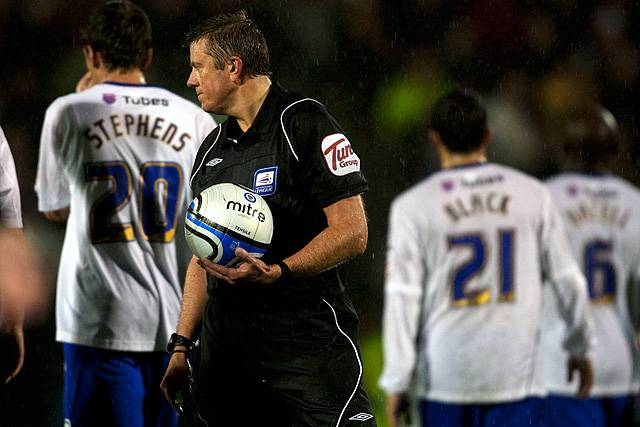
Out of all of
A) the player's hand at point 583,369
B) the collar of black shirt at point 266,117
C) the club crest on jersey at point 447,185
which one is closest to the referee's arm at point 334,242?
the collar of black shirt at point 266,117

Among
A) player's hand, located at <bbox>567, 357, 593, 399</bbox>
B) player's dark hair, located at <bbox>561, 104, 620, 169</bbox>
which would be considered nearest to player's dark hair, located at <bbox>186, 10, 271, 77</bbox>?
player's hand, located at <bbox>567, 357, 593, 399</bbox>

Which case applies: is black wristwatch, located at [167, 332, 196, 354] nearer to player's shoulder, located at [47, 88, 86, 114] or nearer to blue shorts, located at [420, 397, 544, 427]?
player's shoulder, located at [47, 88, 86, 114]

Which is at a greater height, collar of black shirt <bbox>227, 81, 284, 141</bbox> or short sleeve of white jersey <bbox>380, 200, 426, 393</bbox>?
collar of black shirt <bbox>227, 81, 284, 141</bbox>

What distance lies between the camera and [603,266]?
451 centimetres

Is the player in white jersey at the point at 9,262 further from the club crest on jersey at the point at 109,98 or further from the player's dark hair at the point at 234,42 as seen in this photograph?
the player's dark hair at the point at 234,42

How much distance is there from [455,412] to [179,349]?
1.33 meters

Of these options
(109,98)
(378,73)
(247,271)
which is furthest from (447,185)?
(378,73)

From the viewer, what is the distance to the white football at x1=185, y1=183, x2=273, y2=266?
2.50 m

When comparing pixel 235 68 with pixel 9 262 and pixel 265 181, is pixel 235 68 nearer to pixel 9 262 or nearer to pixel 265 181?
pixel 265 181

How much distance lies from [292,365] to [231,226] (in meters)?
0.38

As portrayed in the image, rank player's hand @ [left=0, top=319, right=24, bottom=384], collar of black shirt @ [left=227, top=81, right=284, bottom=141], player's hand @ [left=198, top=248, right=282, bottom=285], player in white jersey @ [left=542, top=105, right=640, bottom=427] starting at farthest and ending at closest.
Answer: player in white jersey @ [left=542, top=105, right=640, bottom=427]
player's hand @ [left=0, top=319, right=24, bottom=384]
collar of black shirt @ [left=227, top=81, right=284, bottom=141]
player's hand @ [left=198, top=248, right=282, bottom=285]

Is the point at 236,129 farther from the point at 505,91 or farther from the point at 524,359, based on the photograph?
the point at 505,91

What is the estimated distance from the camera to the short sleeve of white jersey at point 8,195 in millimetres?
2967

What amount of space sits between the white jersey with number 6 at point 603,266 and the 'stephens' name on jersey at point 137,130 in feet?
6.09
